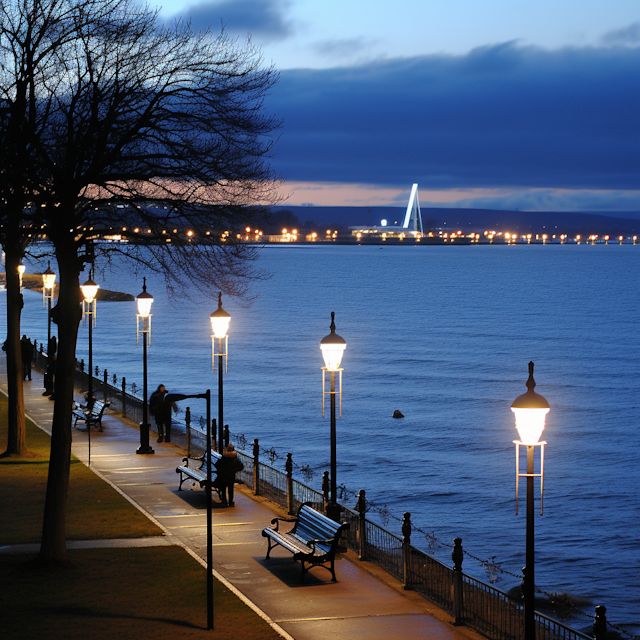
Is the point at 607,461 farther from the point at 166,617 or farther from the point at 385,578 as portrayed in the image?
the point at 166,617

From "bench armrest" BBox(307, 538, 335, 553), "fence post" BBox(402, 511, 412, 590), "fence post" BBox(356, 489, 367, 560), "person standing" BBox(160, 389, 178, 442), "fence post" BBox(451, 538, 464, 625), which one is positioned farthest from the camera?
"person standing" BBox(160, 389, 178, 442)

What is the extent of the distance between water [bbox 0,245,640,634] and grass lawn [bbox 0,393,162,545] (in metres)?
9.55

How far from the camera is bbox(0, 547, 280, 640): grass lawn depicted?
1188 centimetres

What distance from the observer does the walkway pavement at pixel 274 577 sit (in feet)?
40.2

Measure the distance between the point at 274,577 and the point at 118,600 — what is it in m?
2.54

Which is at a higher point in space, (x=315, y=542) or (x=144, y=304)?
(x=144, y=304)

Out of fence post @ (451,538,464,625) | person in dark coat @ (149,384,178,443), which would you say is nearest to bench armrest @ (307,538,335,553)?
fence post @ (451,538,464,625)

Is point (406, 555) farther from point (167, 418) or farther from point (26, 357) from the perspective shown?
point (26, 357)

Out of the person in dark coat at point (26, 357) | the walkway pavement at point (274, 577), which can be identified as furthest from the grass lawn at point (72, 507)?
the person in dark coat at point (26, 357)

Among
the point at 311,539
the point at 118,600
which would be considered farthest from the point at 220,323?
the point at 118,600

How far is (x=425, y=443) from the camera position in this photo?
40.6 meters

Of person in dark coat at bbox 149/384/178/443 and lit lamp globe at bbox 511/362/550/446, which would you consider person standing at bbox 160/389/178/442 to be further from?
lit lamp globe at bbox 511/362/550/446

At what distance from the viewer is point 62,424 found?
14.6m

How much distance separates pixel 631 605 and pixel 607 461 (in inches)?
667
